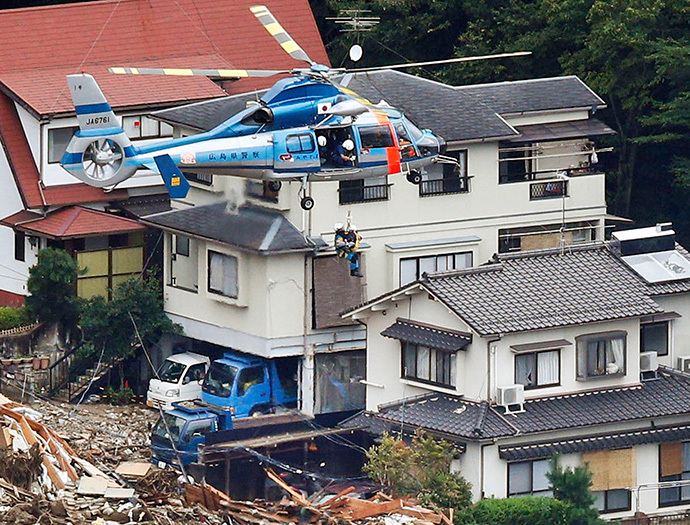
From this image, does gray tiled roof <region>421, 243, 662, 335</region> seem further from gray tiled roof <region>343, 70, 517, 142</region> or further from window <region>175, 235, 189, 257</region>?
window <region>175, 235, 189, 257</region>

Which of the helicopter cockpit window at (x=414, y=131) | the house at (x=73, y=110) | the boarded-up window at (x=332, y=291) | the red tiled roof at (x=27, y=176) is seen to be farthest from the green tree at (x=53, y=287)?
the helicopter cockpit window at (x=414, y=131)

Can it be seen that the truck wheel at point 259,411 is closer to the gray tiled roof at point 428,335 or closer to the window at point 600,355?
the gray tiled roof at point 428,335

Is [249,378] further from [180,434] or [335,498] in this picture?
[335,498]

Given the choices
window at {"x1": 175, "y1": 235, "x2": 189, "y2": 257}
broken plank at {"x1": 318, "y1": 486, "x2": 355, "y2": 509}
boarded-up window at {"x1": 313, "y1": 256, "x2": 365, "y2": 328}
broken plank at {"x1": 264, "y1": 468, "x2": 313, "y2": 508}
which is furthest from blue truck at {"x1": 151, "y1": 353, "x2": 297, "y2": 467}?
broken plank at {"x1": 318, "y1": 486, "x2": 355, "y2": 509}

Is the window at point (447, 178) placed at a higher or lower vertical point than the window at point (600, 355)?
higher

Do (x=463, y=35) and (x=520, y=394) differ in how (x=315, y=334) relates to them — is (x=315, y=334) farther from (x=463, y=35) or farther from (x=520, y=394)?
(x=463, y=35)

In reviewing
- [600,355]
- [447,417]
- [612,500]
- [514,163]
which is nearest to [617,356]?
[600,355]

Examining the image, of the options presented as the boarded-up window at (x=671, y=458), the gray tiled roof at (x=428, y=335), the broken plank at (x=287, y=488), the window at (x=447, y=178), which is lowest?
the broken plank at (x=287, y=488)

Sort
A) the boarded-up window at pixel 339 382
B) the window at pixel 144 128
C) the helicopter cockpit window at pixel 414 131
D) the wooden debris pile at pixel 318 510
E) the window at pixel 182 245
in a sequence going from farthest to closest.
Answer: the window at pixel 144 128, the window at pixel 182 245, the boarded-up window at pixel 339 382, the helicopter cockpit window at pixel 414 131, the wooden debris pile at pixel 318 510

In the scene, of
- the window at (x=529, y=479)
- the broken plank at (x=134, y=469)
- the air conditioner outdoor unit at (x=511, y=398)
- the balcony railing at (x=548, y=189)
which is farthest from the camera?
the balcony railing at (x=548, y=189)
